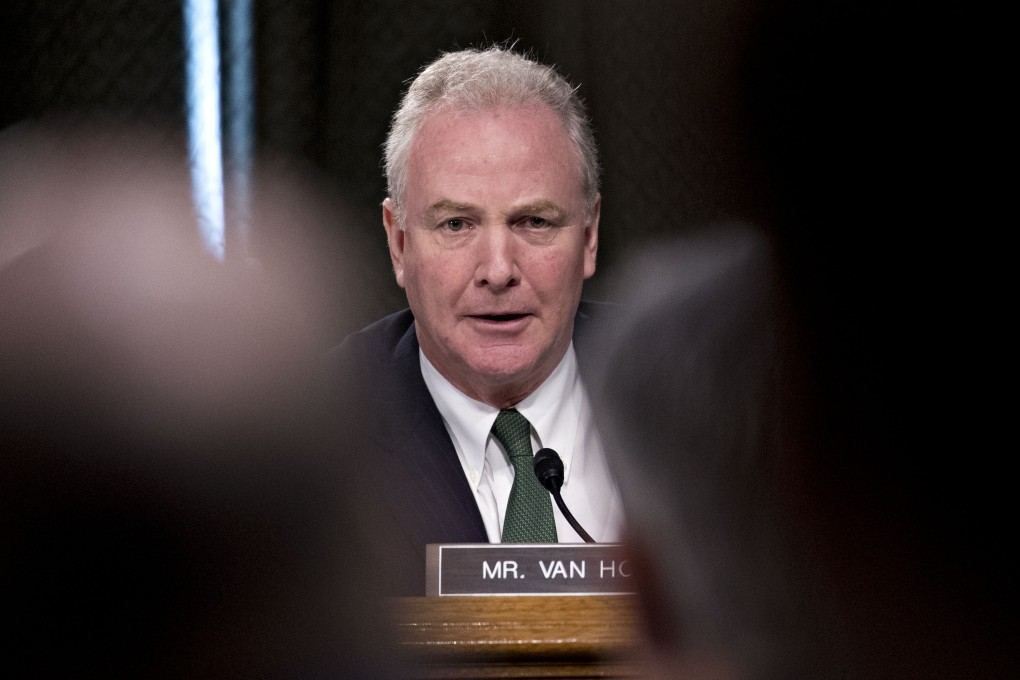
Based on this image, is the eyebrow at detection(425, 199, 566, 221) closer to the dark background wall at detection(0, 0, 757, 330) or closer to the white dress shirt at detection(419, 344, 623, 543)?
the dark background wall at detection(0, 0, 757, 330)

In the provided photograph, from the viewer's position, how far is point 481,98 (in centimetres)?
121

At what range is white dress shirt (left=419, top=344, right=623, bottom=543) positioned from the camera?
117cm

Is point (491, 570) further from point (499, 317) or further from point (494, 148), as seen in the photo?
point (494, 148)

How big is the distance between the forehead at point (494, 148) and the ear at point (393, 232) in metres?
0.04

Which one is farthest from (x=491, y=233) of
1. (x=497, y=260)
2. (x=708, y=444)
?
(x=708, y=444)

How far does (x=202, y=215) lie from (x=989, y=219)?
92cm

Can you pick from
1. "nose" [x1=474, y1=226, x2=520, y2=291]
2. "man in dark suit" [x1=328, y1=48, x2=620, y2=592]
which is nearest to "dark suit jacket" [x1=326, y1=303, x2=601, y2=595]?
"man in dark suit" [x1=328, y1=48, x2=620, y2=592]

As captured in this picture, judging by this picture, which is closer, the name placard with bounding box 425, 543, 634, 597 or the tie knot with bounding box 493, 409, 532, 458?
the name placard with bounding box 425, 543, 634, 597

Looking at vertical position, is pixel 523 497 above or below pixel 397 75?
below

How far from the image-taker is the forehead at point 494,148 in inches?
46.8

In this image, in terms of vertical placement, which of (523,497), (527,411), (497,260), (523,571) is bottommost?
(523,571)

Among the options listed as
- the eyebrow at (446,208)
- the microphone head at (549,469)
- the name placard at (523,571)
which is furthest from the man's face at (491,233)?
the name placard at (523,571)

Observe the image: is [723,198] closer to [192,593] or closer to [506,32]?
[506,32]

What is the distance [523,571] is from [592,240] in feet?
1.36
